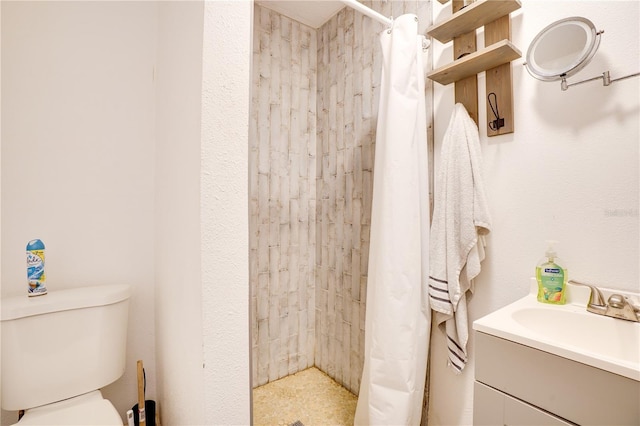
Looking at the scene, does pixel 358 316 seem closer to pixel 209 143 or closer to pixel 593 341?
pixel 593 341

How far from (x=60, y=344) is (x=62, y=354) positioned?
0.13 ft

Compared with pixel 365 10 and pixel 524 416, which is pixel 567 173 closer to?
pixel 524 416

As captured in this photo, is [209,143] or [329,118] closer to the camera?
[209,143]

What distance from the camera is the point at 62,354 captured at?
1163 millimetres

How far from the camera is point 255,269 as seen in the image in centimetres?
192

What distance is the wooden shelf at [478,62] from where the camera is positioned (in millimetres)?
1066

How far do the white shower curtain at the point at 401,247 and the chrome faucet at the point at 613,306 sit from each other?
0.54 m

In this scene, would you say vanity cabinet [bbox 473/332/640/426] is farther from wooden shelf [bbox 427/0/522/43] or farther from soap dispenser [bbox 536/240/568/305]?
wooden shelf [bbox 427/0/522/43]

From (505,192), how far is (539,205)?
124 millimetres

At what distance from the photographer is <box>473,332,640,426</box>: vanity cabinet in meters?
0.66

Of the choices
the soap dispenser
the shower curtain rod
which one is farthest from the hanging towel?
the shower curtain rod

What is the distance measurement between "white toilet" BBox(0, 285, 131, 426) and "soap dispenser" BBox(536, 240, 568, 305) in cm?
158

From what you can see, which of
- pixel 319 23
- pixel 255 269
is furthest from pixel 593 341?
pixel 319 23

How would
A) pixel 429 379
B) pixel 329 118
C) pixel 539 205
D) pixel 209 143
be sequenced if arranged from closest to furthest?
1. pixel 209 143
2. pixel 539 205
3. pixel 429 379
4. pixel 329 118
